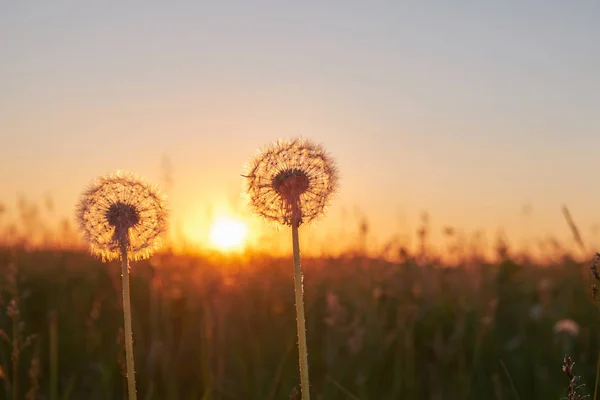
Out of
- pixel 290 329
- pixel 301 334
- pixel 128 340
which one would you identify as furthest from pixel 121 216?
pixel 290 329

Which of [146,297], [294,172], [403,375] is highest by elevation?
[294,172]

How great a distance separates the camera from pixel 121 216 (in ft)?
8.62

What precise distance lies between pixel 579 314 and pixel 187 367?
15.3 feet

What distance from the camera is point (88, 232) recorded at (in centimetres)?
266

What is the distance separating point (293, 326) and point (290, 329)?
0.12 m

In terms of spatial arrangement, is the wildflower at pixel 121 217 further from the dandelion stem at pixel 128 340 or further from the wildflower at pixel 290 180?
the wildflower at pixel 290 180

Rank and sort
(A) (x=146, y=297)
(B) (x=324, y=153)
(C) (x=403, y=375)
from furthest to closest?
(A) (x=146, y=297), (C) (x=403, y=375), (B) (x=324, y=153)

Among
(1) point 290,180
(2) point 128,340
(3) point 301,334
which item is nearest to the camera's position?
(3) point 301,334

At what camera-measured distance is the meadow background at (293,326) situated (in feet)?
16.2

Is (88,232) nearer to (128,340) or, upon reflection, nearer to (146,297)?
(128,340)

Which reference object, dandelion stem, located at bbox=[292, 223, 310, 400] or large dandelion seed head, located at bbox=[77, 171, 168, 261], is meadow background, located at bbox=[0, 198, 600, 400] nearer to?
large dandelion seed head, located at bbox=[77, 171, 168, 261]

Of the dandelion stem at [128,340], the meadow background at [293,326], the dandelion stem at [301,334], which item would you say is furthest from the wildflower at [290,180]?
the meadow background at [293,326]

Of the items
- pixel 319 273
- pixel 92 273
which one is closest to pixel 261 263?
pixel 319 273

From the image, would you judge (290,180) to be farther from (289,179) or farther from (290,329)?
(290,329)
